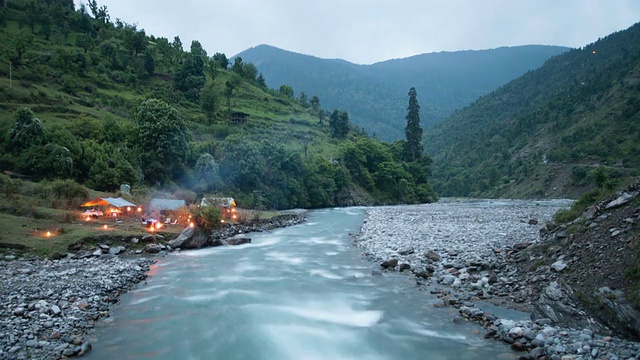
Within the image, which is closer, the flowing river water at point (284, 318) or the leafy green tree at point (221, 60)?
the flowing river water at point (284, 318)

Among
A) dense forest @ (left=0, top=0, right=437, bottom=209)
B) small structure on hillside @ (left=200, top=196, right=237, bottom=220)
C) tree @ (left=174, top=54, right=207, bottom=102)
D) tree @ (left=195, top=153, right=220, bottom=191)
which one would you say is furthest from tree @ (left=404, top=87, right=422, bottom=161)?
small structure on hillside @ (left=200, top=196, right=237, bottom=220)

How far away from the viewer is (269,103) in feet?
408

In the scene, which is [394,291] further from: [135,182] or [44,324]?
[135,182]

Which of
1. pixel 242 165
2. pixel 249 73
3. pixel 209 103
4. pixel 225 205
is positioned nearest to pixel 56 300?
pixel 225 205

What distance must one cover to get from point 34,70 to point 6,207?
6168cm

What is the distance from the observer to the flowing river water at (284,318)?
36.8 feet

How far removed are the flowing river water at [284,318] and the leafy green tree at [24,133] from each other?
34.5 metres

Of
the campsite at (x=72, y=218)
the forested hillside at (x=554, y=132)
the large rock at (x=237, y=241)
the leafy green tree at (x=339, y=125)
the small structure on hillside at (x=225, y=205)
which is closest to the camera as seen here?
the campsite at (x=72, y=218)

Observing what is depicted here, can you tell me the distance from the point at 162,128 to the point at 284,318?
1886 inches

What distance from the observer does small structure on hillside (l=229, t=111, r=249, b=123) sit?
3976 inches

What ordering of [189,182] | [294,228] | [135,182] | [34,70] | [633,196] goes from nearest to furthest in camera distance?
[633,196] < [294,228] < [135,182] < [189,182] < [34,70]

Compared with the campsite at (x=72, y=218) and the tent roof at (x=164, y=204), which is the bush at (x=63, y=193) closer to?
the campsite at (x=72, y=218)

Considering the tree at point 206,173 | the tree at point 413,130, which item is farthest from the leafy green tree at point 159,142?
the tree at point 413,130

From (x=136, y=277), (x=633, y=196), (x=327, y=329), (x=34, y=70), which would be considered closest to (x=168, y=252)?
(x=136, y=277)
